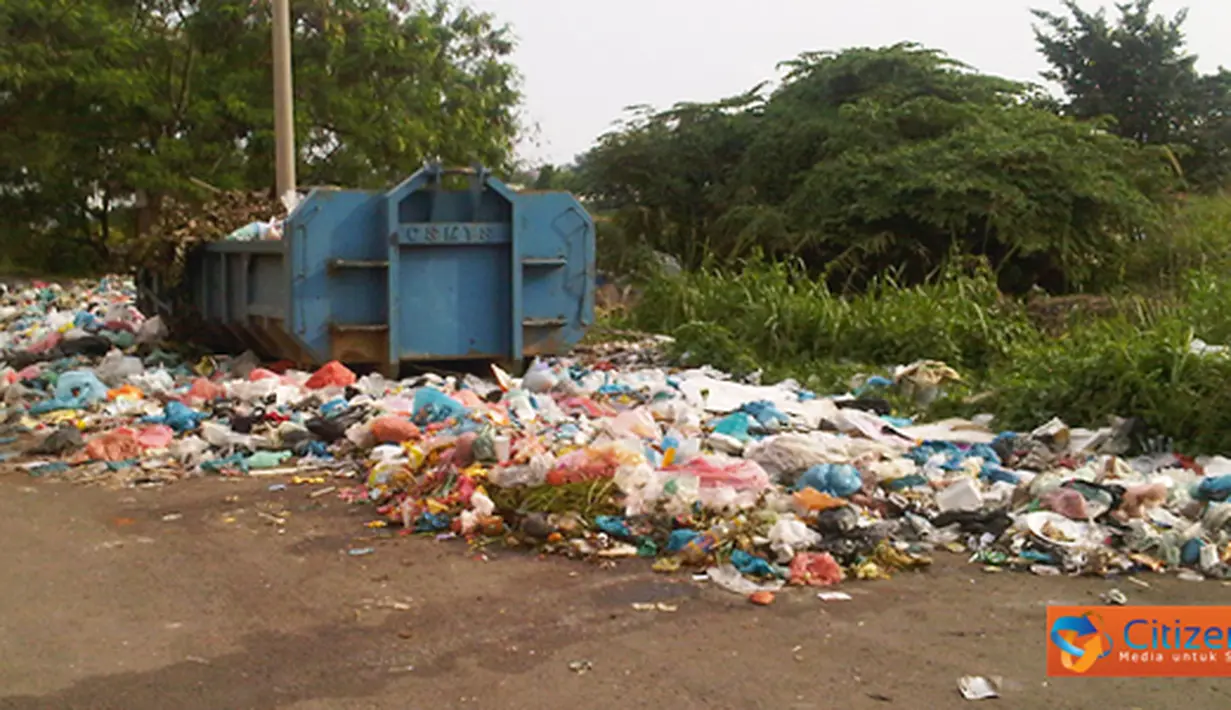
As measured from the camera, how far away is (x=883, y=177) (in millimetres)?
14617

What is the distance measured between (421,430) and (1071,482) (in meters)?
3.45

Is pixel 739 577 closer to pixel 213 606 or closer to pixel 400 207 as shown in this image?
pixel 213 606

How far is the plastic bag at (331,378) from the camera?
859cm

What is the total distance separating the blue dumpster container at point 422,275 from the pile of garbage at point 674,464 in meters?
0.30

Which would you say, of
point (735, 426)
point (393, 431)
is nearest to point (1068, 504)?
point (735, 426)

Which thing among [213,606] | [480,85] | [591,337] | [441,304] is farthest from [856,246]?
[480,85]

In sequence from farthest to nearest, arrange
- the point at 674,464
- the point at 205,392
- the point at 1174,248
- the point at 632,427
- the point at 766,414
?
the point at 1174,248 < the point at 205,392 < the point at 766,414 < the point at 632,427 < the point at 674,464

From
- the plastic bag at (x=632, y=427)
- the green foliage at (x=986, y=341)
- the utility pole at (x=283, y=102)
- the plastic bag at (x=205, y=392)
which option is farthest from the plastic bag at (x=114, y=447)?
the utility pole at (x=283, y=102)

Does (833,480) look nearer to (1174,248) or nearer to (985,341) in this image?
(985,341)

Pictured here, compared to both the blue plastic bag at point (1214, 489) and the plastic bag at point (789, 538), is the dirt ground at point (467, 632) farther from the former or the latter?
the blue plastic bag at point (1214, 489)

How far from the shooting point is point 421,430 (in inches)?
286

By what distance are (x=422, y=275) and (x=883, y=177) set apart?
717 centimetres

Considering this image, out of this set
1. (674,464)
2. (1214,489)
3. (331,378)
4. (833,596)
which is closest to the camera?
(833,596)

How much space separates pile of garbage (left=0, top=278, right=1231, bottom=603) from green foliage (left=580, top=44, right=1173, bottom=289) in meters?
5.69
